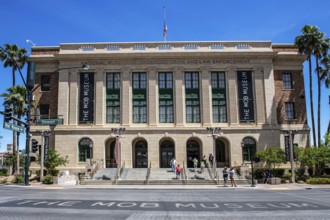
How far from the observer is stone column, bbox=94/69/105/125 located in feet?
146

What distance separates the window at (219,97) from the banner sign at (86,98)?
15529 mm

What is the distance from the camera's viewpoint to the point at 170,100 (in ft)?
148

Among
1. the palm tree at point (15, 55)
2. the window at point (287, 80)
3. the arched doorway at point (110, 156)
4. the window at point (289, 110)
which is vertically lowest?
the arched doorway at point (110, 156)

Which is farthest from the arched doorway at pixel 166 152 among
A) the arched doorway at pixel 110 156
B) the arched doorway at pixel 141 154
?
the arched doorway at pixel 110 156

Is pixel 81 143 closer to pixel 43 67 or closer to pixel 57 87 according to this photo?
pixel 57 87

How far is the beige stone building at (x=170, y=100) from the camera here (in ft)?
143

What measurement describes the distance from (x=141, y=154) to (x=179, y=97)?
8804mm

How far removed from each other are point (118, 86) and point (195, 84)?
9.96 metres

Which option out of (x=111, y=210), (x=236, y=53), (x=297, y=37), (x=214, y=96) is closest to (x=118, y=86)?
(x=214, y=96)

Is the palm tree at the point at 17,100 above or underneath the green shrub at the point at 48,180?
above

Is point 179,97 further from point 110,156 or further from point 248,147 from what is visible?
point 110,156

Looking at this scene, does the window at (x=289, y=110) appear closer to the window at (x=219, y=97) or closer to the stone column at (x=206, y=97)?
the window at (x=219, y=97)

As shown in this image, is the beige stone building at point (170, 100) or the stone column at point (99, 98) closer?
the beige stone building at point (170, 100)

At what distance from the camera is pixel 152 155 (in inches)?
1706
